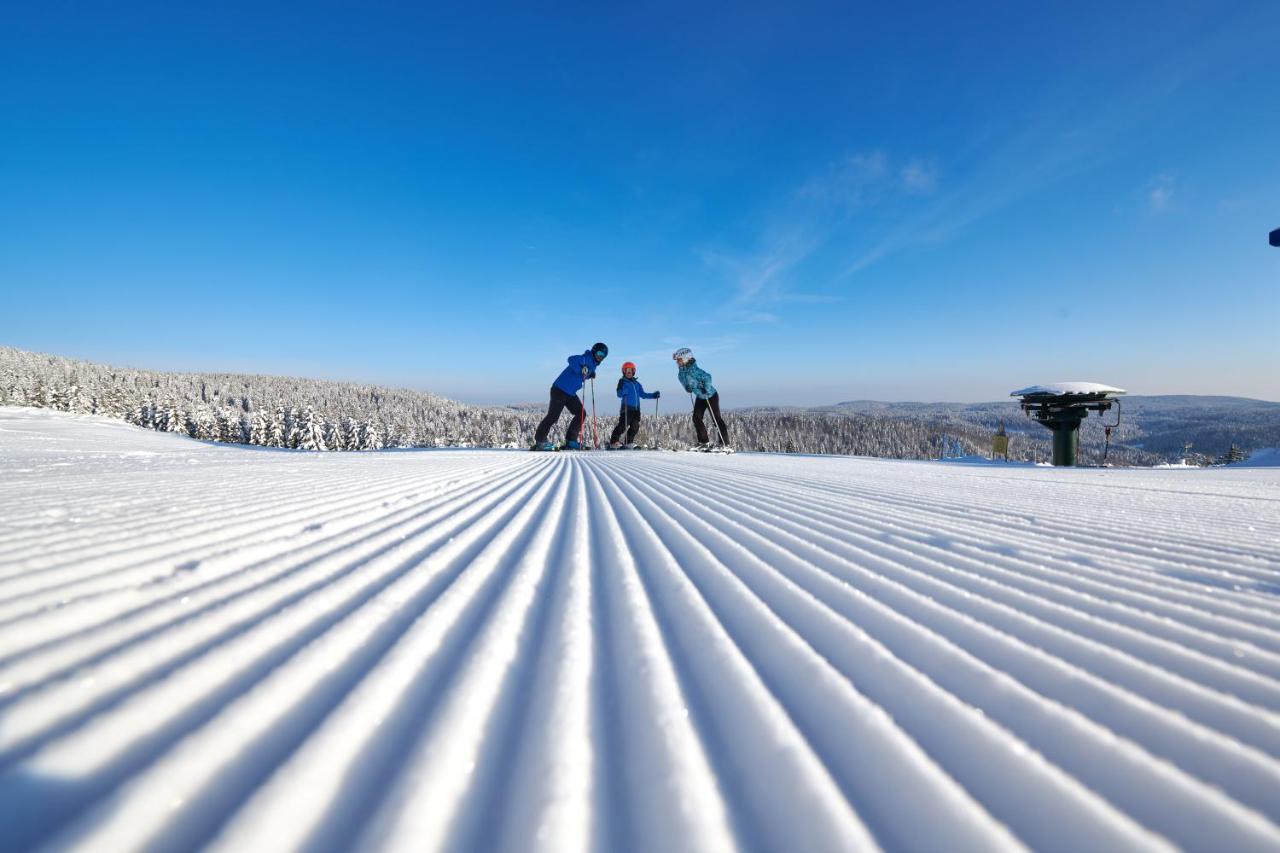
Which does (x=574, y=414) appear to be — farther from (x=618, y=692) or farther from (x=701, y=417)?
(x=618, y=692)

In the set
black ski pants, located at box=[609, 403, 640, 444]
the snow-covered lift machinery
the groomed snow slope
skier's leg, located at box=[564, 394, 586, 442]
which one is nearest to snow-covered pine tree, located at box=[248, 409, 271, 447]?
skier's leg, located at box=[564, 394, 586, 442]

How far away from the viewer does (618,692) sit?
0.78 metres

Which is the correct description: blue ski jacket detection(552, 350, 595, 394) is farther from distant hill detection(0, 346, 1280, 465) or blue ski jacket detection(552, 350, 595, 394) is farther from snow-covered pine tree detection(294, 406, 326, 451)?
snow-covered pine tree detection(294, 406, 326, 451)

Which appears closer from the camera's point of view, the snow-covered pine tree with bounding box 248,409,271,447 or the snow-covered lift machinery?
the snow-covered lift machinery

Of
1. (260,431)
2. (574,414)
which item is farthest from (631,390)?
(260,431)

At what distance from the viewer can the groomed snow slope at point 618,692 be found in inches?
20.8

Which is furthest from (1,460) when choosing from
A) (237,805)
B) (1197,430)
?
(1197,430)

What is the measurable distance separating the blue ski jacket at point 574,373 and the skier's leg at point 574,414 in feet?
0.55

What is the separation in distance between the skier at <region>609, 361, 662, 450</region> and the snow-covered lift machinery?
6.81 m

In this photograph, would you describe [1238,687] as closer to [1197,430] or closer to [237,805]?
[237,805]

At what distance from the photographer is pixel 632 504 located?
8.58 ft

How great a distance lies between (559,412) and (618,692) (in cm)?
861

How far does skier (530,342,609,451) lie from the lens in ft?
29.5

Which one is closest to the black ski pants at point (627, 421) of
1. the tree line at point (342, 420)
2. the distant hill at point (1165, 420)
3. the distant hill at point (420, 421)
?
the tree line at point (342, 420)
